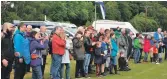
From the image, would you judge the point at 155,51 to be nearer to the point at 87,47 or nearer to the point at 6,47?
the point at 87,47

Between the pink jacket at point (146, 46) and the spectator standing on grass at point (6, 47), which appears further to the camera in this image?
the pink jacket at point (146, 46)

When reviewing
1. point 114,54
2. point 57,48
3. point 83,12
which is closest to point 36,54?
point 57,48

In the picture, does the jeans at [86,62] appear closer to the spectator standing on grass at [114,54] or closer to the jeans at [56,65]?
the spectator standing on grass at [114,54]

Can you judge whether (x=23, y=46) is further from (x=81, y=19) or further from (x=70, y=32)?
(x=81, y=19)

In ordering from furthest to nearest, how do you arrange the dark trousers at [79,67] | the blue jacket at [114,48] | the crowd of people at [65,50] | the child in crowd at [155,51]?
the child in crowd at [155,51] → the blue jacket at [114,48] → the dark trousers at [79,67] → the crowd of people at [65,50]

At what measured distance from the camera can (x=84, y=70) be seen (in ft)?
50.2

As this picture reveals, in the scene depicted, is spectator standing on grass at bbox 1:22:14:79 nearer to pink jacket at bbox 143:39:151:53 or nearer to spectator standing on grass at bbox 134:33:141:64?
spectator standing on grass at bbox 134:33:141:64

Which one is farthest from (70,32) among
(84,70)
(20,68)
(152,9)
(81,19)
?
(152,9)

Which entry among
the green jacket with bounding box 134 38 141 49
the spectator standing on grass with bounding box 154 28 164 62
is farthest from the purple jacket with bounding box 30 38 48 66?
the spectator standing on grass with bounding box 154 28 164 62

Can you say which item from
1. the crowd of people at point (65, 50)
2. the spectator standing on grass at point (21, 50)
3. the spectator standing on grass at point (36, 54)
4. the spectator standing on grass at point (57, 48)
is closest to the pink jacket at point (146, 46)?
the crowd of people at point (65, 50)

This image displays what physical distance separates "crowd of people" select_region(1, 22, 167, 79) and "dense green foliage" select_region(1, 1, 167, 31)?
40.7m

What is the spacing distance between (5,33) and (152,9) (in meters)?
73.3

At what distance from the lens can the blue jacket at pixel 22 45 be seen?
1112 centimetres

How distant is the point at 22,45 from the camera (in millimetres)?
11211
